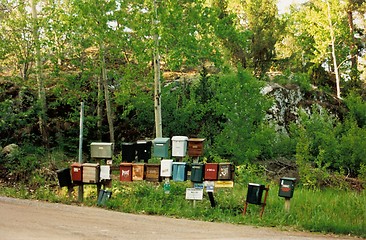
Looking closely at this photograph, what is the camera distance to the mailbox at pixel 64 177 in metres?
9.58

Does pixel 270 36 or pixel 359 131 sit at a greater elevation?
pixel 270 36

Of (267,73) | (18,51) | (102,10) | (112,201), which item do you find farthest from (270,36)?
(112,201)

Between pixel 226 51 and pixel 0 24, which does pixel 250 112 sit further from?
pixel 0 24

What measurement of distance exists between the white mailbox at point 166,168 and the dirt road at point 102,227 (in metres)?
1.05

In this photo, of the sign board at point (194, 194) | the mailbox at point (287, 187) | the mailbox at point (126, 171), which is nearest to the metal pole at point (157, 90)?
the mailbox at point (126, 171)

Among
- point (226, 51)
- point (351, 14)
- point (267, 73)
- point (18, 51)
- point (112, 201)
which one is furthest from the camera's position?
point (351, 14)

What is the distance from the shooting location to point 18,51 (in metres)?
15.0

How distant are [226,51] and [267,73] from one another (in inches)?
104

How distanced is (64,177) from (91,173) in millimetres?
640

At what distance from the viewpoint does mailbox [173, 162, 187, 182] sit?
30.3 ft

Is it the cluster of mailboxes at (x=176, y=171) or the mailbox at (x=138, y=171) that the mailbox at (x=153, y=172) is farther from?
the mailbox at (x=138, y=171)

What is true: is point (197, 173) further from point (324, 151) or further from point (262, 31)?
point (262, 31)

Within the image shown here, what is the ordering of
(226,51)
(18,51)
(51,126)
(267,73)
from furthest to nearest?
(267,73)
(226,51)
(51,126)
(18,51)

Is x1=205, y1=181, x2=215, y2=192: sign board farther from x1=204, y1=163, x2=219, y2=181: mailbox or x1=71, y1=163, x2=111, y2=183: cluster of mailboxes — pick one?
x1=71, y1=163, x2=111, y2=183: cluster of mailboxes
